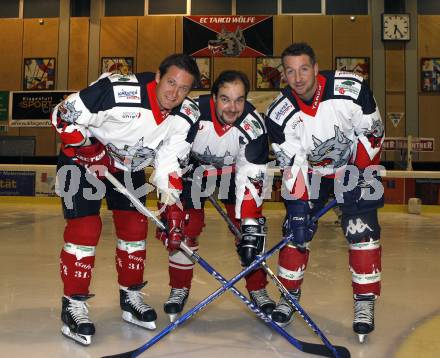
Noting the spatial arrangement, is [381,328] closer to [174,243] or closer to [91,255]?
[174,243]

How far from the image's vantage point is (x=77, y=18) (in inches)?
425

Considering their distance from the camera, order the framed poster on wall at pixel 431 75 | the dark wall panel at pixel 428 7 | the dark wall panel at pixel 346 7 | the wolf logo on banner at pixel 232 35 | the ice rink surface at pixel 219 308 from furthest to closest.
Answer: the dark wall panel at pixel 346 7 < the dark wall panel at pixel 428 7 < the wolf logo on banner at pixel 232 35 < the framed poster on wall at pixel 431 75 < the ice rink surface at pixel 219 308

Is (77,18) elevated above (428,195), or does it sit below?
above

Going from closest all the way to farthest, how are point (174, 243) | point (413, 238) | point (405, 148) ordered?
point (174, 243) < point (413, 238) < point (405, 148)

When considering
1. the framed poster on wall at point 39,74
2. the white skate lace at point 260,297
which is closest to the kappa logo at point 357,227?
the white skate lace at point 260,297

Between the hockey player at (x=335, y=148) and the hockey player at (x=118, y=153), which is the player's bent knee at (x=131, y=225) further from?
the hockey player at (x=335, y=148)

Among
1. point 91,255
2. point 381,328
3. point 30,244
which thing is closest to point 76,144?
point 91,255

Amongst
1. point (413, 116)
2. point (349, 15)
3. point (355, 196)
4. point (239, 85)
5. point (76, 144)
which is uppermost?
point (349, 15)

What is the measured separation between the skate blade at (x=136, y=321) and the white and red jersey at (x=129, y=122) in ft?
1.88

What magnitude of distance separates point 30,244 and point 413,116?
7.88 m

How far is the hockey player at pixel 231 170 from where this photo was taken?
7.31ft

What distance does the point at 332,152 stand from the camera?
7.34 ft

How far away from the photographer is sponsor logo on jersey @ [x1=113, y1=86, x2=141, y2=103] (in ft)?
6.89

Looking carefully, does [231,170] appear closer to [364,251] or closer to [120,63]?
[364,251]
